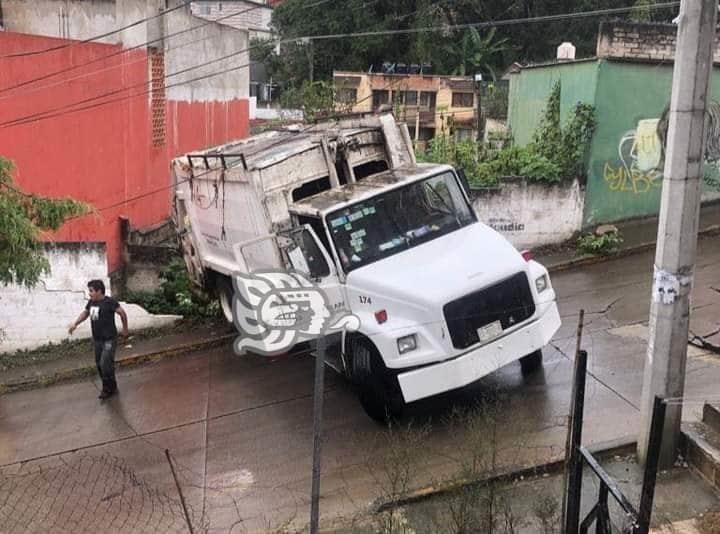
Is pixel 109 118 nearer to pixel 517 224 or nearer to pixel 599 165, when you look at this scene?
pixel 517 224

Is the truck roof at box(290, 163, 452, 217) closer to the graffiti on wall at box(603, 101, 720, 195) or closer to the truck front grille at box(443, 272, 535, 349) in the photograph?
the truck front grille at box(443, 272, 535, 349)

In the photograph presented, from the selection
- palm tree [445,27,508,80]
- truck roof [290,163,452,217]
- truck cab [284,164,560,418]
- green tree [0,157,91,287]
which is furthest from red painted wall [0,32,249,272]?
palm tree [445,27,508,80]

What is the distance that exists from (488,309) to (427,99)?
3121 centimetres

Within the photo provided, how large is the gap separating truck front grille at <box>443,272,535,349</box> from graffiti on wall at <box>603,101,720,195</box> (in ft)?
24.5

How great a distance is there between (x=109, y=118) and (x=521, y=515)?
11648 mm

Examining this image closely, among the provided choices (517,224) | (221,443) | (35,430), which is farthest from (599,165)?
(35,430)

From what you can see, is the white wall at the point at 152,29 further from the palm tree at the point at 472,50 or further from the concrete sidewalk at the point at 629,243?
the palm tree at the point at 472,50

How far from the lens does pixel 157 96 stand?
16.7 metres

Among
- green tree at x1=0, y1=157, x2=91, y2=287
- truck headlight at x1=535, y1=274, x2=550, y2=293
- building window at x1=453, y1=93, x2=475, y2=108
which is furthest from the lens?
building window at x1=453, y1=93, x2=475, y2=108

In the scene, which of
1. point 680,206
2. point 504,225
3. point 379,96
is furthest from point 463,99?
point 680,206

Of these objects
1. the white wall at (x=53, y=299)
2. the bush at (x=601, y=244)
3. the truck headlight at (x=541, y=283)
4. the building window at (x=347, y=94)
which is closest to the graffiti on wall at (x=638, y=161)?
the bush at (x=601, y=244)

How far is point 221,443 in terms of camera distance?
25.5 ft

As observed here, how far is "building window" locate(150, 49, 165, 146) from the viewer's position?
16.4 meters

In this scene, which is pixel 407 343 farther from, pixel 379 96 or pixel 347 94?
pixel 379 96
